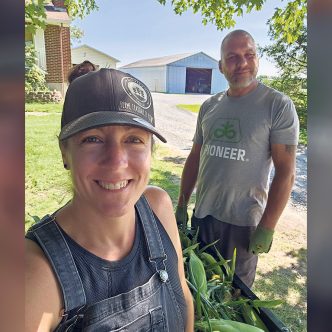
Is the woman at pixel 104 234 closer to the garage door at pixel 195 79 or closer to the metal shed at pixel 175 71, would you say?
the garage door at pixel 195 79

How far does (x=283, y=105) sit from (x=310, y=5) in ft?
5.99

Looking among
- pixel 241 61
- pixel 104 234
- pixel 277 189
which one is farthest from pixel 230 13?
pixel 104 234

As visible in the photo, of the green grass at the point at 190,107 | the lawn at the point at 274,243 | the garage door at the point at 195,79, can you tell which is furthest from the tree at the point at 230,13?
the garage door at the point at 195,79

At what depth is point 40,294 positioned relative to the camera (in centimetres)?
81

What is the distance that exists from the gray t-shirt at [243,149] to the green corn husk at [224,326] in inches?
35.4

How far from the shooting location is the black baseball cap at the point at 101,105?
3.18 ft

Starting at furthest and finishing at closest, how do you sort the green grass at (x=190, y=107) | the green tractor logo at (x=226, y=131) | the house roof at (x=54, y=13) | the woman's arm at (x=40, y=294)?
1. the green grass at (x=190, y=107)
2. the house roof at (x=54, y=13)
3. the green tractor logo at (x=226, y=131)
4. the woman's arm at (x=40, y=294)

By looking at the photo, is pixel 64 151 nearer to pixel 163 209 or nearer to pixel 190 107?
pixel 163 209

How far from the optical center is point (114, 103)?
994 mm

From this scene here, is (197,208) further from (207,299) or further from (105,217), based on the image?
(105,217)

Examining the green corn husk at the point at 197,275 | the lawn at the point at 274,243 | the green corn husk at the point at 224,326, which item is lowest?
the lawn at the point at 274,243

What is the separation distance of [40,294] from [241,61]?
1.93 meters
